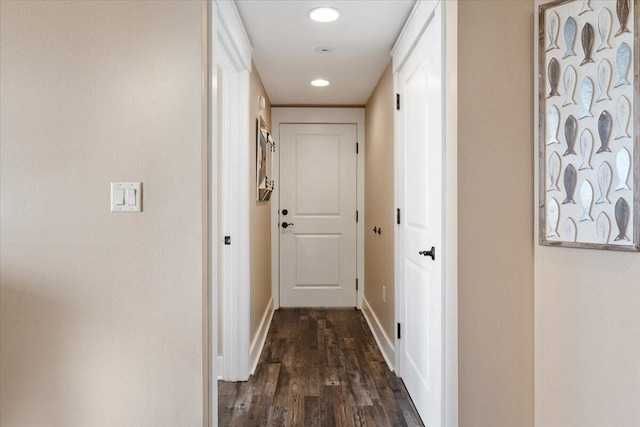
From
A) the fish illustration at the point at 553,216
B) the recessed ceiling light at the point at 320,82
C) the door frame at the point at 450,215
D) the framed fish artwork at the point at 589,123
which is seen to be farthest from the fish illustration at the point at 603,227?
the recessed ceiling light at the point at 320,82

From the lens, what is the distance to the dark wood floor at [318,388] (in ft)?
6.77

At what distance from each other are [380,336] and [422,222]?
4.78 feet

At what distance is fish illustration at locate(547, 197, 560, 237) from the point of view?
1443 mm

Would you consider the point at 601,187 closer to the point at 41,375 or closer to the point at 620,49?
the point at 620,49

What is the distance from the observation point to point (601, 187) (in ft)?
4.34

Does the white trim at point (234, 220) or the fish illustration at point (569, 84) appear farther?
the white trim at point (234, 220)

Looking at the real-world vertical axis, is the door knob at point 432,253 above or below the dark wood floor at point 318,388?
above

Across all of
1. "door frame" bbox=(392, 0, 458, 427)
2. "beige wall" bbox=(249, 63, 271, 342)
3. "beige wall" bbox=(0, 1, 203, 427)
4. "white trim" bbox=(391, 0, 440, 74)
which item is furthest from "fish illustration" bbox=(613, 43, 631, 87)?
"beige wall" bbox=(249, 63, 271, 342)

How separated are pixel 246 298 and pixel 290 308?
1829 millimetres

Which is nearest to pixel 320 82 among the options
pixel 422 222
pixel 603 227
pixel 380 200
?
pixel 380 200

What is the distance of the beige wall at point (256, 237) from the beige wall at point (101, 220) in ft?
3.78

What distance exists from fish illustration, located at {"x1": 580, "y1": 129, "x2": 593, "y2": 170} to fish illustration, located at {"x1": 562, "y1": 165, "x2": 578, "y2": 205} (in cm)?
3

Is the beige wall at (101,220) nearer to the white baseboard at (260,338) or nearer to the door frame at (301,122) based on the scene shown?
the white baseboard at (260,338)

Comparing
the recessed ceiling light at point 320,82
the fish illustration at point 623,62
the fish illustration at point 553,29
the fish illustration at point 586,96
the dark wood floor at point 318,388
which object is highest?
the recessed ceiling light at point 320,82
